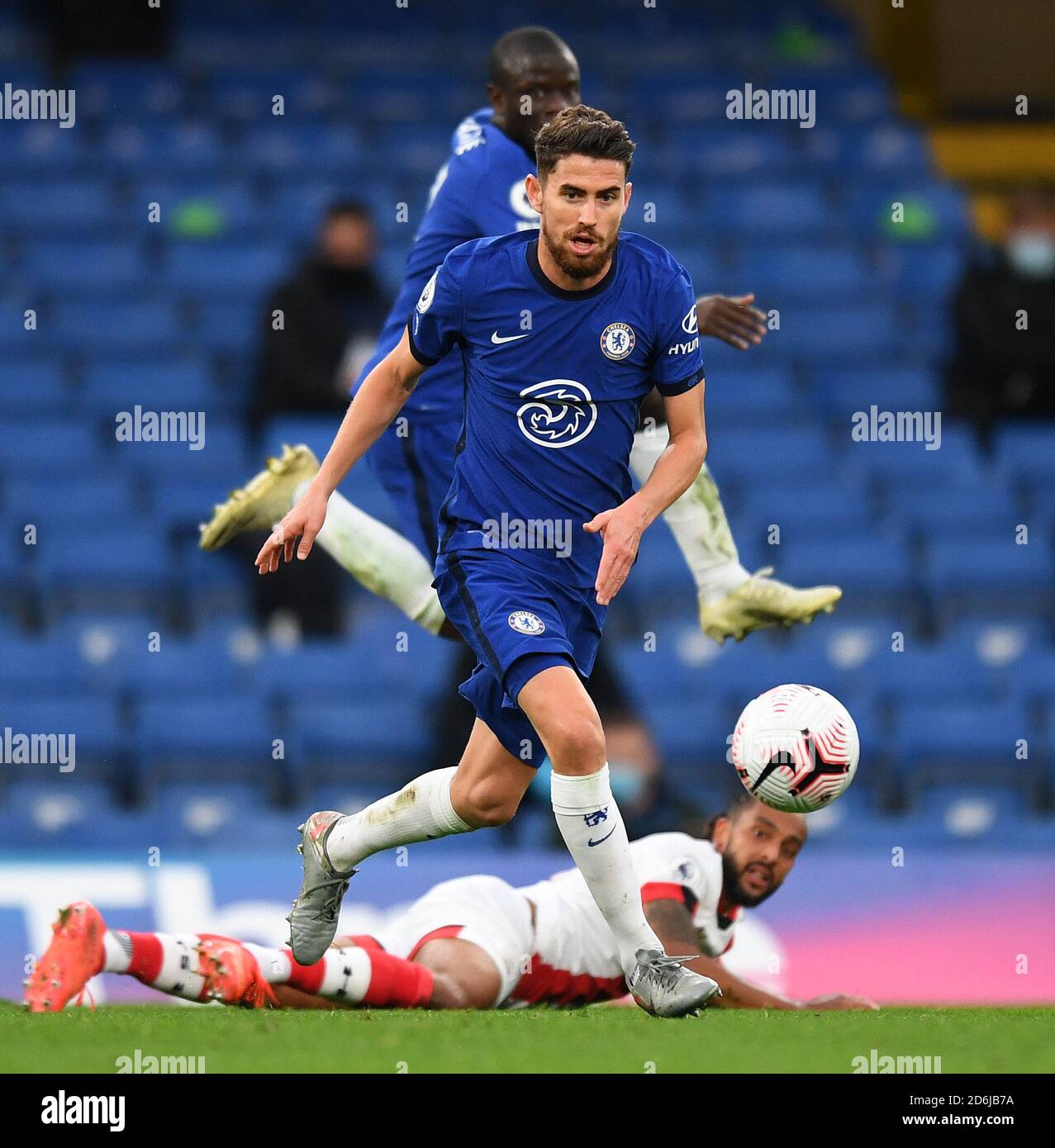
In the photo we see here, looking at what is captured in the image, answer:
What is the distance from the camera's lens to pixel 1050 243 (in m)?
12.0

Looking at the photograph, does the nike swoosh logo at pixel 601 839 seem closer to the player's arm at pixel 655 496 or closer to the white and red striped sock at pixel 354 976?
the player's arm at pixel 655 496

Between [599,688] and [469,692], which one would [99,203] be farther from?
[469,692]

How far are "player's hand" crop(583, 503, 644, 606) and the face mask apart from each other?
7.65 meters

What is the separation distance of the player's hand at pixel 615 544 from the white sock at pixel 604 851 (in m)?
0.50

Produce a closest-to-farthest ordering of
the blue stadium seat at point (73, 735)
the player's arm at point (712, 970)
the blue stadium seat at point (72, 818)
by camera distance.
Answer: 1. the player's arm at point (712, 970)
2. the blue stadium seat at point (72, 818)
3. the blue stadium seat at point (73, 735)

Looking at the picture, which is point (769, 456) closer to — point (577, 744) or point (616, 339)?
point (616, 339)

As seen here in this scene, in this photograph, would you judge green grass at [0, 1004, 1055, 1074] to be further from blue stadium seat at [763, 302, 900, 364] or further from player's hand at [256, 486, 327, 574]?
blue stadium seat at [763, 302, 900, 364]

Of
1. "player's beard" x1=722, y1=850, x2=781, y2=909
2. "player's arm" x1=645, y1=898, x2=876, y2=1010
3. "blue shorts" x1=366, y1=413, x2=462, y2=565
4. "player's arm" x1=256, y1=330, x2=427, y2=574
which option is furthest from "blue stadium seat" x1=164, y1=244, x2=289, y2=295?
"player's arm" x1=256, y1=330, x2=427, y2=574

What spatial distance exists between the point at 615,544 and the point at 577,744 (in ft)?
1.67

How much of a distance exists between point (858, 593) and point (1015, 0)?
6617 mm

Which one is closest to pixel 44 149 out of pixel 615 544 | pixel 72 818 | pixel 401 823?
pixel 72 818

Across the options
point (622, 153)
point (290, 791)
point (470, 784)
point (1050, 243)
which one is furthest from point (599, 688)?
point (1050, 243)

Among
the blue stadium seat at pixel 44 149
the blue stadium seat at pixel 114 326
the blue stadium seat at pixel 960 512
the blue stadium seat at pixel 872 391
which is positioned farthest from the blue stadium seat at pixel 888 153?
the blue stadium seat at pixel 44 149

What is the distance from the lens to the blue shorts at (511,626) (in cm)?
504
